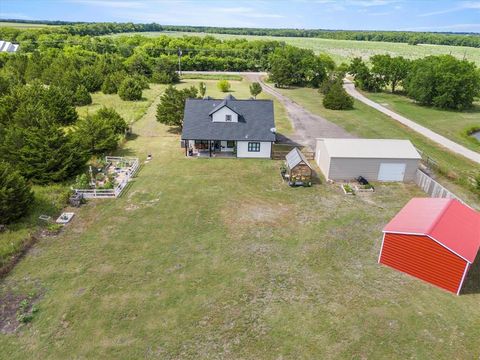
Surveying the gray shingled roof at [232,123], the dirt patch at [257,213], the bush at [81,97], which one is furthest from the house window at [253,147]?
the bush at [81,97]

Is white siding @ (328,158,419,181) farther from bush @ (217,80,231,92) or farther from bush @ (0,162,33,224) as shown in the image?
bush @ (217,80,231,92)

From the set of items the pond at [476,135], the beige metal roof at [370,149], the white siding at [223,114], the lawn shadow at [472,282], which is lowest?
the pond at [476,135]

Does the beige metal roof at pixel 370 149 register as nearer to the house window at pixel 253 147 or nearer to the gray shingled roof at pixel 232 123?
the gray shingled roof at pixel 232 123

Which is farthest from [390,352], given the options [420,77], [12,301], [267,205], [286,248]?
[420,77]

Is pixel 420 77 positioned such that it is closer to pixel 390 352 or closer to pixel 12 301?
pixel 390 352

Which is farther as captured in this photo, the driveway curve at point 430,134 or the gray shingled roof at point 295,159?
the driveway curve at point 430,134

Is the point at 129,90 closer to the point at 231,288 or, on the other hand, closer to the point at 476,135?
the point at 231,288

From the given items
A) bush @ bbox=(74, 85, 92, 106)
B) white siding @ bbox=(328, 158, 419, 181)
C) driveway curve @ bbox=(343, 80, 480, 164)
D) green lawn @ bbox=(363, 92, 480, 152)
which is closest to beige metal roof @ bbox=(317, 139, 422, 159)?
white siding @ bbox=(328, 158, 419, 181)
